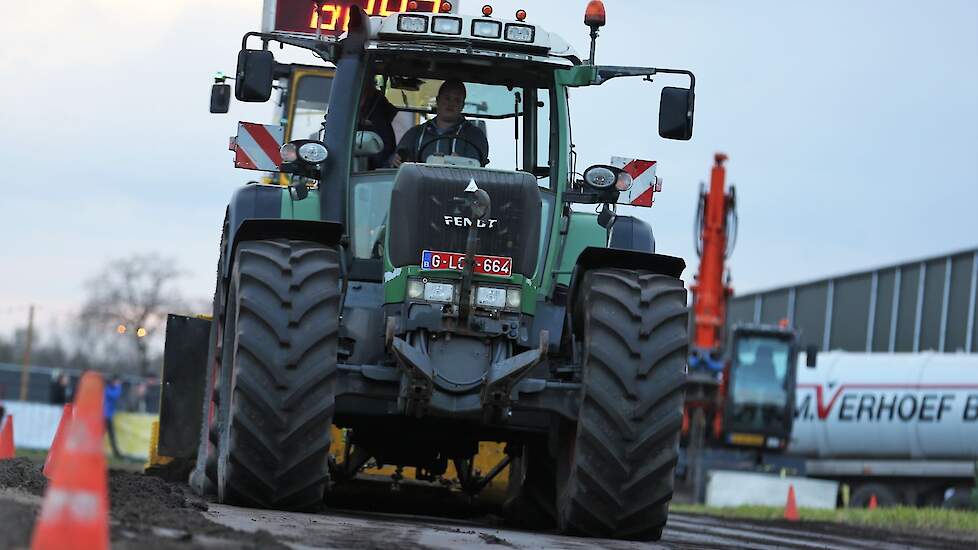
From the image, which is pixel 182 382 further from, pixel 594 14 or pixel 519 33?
pixel 594 14

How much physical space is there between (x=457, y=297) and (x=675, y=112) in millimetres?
1708

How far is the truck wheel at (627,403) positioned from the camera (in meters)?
8.93

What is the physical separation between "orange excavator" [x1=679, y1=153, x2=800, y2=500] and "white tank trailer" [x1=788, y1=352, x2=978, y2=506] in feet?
5.18

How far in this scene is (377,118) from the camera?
10195 mm

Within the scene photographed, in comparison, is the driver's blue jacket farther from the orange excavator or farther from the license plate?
the orange excavator

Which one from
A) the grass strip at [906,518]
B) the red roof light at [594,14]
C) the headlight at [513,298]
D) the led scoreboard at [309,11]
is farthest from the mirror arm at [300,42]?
the grass strip at [906,518]

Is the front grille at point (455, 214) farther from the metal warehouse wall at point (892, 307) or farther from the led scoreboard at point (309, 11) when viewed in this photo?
the metal warehouse wall at point (892, 307)

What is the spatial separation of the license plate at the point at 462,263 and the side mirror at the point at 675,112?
4.23ft

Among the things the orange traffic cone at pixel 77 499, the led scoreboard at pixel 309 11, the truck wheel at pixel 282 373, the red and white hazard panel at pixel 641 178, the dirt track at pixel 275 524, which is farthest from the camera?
the led scoreboard at pixel 309 11

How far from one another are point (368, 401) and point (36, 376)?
117ft

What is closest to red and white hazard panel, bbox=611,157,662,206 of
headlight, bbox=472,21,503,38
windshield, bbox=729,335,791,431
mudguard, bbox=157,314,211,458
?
headlight, bbox=472,21,503,38

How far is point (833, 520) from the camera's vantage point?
22.8 m

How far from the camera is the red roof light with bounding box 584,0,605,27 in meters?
10.0

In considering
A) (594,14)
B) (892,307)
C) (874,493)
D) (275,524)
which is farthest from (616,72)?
(892,307)
